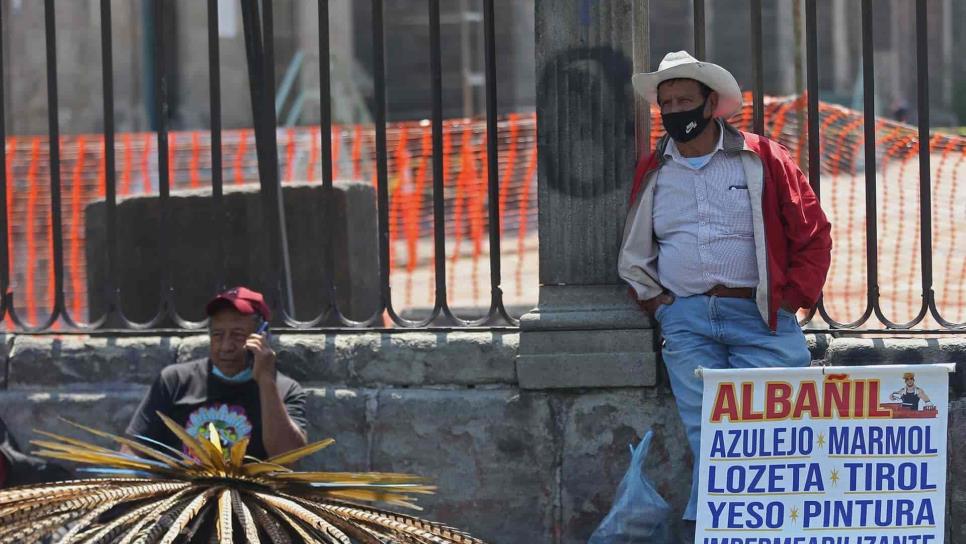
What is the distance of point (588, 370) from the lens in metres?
5.60

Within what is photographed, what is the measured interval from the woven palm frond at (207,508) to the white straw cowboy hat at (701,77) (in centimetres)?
166

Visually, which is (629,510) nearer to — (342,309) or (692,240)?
(692,240)

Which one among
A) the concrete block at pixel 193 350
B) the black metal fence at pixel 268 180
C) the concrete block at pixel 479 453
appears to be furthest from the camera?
the concrete block at pixel 193 350

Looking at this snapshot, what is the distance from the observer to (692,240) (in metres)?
5.17

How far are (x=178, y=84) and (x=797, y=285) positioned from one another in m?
18.4

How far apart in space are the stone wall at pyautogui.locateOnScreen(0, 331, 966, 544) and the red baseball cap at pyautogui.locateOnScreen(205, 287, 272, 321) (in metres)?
0.44

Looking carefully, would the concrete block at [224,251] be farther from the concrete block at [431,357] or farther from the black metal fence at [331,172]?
the concrete block at [431,357]

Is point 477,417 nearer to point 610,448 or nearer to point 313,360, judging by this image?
point 610,448

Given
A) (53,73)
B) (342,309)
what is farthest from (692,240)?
(53,73)

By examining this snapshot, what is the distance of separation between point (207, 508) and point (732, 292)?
1.90m

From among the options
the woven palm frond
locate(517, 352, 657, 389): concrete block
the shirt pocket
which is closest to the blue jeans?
the shirt pocket

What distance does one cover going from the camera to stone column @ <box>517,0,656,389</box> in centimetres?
558

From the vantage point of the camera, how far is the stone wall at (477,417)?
18.5 ft

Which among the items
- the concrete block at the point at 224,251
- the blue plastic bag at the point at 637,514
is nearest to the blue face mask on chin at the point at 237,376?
the concrete block at the point at 224,251
